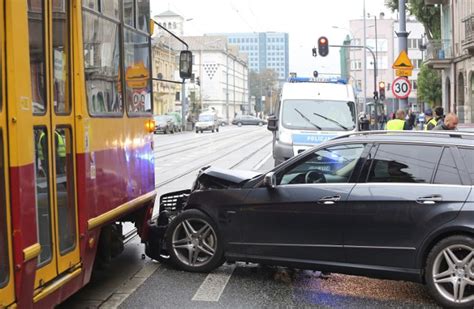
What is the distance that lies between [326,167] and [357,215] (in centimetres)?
64

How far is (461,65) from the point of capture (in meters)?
34.7

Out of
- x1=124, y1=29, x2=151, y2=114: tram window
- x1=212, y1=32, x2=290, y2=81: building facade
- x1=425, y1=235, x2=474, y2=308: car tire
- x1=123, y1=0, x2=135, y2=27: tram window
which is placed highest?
x1=212, y1=32, x2=290, y2=81: building facade

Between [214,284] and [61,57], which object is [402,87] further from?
[61,57]

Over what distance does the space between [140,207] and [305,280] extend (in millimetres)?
1850

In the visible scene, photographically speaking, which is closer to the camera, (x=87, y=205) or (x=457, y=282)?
(x=87, y=205)

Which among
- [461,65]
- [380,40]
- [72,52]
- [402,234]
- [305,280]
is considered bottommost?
[305,280]

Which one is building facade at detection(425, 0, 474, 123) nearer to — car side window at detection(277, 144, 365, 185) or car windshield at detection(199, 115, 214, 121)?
car windshield at detection(199, 115, 214, 121)

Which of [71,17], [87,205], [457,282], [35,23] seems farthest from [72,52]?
[457,282]

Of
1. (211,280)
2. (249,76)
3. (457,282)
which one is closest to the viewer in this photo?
(457,282)

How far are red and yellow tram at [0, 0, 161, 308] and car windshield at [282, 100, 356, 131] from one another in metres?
9.20

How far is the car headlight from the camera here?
14.9 meters

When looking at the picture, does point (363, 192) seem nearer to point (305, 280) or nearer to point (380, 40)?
point (305, 280)

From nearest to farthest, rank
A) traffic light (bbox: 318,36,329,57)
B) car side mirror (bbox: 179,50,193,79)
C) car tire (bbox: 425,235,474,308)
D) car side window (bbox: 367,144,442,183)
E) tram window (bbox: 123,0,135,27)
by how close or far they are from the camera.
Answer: car tire (bbox: 425,235,474,308)
car side window (bbox: 367,144,442,183)
tram window (bbox: 123,0,135,27)
car side mirror (bbox: 179,50,193,79)
traffic light (bbox: 318,36,329,57)

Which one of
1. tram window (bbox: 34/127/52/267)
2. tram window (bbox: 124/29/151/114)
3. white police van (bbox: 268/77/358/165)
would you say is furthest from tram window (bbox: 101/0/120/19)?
white police van (bbox: 268/77/358/165)
